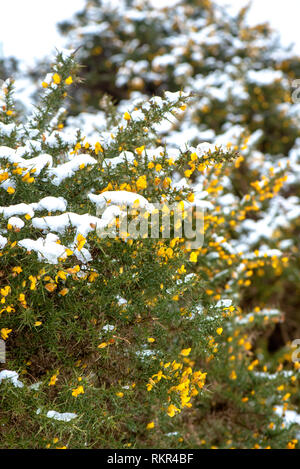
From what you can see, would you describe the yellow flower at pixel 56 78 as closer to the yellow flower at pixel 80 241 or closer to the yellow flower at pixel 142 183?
the yellow flower at pixel 142 183

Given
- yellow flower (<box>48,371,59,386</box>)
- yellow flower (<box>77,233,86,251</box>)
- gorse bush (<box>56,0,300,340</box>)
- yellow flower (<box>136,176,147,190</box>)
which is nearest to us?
yellow flower (<box>77,233,86,251</box>)

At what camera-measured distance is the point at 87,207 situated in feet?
7.27

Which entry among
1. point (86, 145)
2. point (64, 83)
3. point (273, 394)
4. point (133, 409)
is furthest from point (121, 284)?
point (273, 394)

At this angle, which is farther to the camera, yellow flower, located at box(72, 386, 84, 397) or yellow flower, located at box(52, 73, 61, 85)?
yellow flower, located at box(52, 73, 61, 85)

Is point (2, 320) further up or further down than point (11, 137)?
further down

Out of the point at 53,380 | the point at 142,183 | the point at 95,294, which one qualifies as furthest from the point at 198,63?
the point at 53,380

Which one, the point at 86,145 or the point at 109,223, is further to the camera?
the point at 86,145

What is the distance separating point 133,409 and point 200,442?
968 mm

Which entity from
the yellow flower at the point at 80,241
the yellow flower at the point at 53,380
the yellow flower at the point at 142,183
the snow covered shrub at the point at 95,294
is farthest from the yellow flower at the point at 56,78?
the yellow flower at the point at 53,380

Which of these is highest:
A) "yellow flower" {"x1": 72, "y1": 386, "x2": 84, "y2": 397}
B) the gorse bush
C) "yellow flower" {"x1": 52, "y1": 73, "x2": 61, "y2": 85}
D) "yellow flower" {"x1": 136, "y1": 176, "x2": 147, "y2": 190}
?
the gorse bush

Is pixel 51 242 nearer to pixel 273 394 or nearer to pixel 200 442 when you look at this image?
pixel 200 442

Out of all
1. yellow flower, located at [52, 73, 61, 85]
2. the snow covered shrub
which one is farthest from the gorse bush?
the snow covered shrub

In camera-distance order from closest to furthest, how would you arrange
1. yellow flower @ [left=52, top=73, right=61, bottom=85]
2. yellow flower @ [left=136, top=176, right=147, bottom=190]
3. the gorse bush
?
yellow flower @ [left=136, top=176, right=147, bottom=190] → yellow flower @ [left=52, top=73, right=61, bottom=85] → the gorse bush

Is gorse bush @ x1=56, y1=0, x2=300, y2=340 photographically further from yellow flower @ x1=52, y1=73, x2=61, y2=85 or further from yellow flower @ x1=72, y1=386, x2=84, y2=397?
yellow flower @ x1=72, y1=386, x2=84, y2=397
